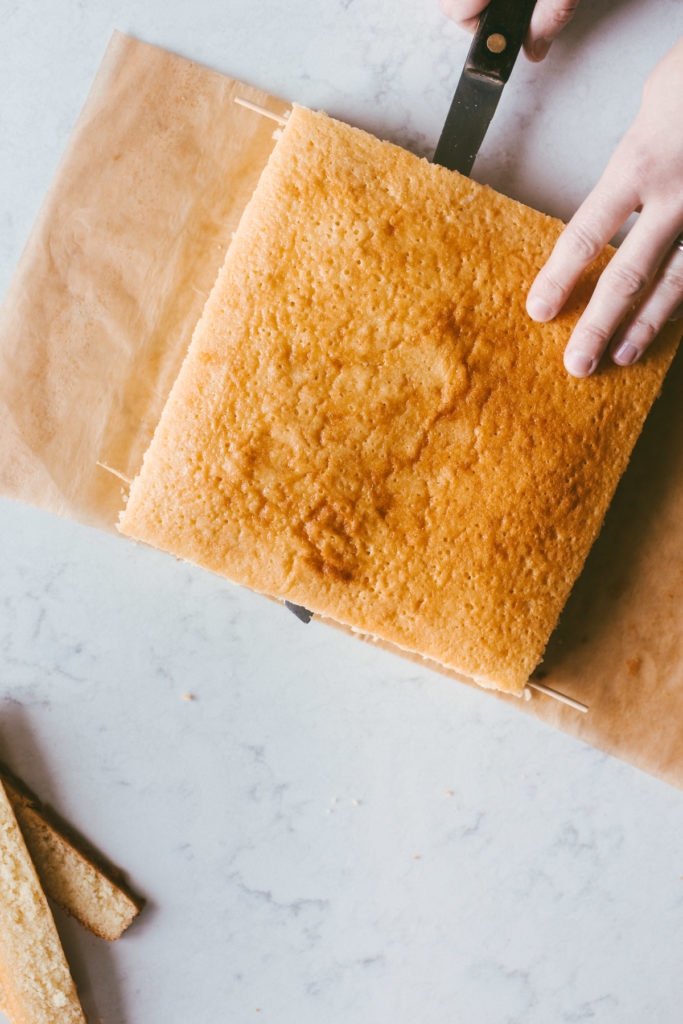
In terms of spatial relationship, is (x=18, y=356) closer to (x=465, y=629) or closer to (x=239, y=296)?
(x=239, y=296)

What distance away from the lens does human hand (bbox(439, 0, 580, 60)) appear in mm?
1686

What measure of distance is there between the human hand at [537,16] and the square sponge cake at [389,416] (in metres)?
0.43

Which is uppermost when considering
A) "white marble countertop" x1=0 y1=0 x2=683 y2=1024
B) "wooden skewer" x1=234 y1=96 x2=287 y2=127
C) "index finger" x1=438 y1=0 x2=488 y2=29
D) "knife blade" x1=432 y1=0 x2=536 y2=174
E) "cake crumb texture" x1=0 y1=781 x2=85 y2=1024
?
"index finger" x1=438 y1=0 x2=488 y2=29

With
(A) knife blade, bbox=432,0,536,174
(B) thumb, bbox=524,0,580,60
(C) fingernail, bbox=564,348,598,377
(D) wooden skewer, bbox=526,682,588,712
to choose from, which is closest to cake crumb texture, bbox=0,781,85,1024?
(D) wooden skewer, bbox=526,682,588,712

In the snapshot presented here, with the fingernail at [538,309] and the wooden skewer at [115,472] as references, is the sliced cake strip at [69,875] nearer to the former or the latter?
the wooden skewer at [115,472]

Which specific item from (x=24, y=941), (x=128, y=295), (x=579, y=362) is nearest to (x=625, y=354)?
(x=579, y=362)

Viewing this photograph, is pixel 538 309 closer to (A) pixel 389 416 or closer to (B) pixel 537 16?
(A) pixel 389 416

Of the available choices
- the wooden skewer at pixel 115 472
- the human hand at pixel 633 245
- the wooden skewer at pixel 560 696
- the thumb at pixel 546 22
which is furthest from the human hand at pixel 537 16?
the wooden skewer at pixel 560 696

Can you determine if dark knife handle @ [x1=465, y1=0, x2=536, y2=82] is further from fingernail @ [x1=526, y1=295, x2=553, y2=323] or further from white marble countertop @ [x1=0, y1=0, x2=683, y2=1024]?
fingernail @ [x1=526, y1=295, x2=553, y2=323]

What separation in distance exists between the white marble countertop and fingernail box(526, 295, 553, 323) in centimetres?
43

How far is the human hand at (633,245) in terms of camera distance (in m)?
1.54

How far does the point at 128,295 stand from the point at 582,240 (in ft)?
3.50

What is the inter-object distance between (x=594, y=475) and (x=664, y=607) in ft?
1.54

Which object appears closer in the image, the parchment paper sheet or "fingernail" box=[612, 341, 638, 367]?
"fingernail" box=[612, 341, 638, 367]
